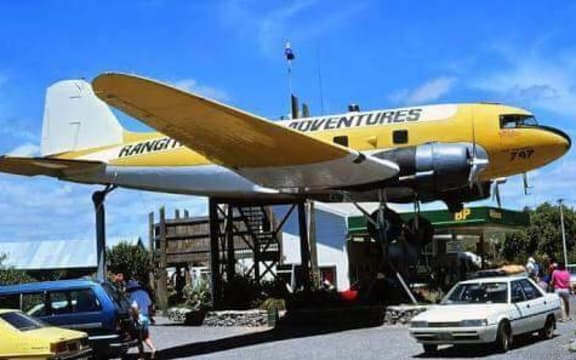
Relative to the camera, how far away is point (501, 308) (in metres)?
15.3

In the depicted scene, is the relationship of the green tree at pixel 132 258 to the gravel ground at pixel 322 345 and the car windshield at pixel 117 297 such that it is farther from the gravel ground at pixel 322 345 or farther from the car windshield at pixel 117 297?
the car windshield at pixel 117 297

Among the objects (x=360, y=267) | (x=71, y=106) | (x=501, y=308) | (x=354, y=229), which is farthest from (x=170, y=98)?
(x=360, y=267)

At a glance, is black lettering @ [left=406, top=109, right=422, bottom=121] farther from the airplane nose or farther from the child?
the child

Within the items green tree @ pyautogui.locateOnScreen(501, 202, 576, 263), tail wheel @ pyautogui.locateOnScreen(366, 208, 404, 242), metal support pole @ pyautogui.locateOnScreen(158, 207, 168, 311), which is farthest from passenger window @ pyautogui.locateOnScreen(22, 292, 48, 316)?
green tree @ pyautogui.locateOnScreen(501, 202, 576, 263)

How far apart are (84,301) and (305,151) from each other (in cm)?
753

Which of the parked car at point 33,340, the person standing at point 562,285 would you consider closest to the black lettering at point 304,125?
the person standing at point 562,285

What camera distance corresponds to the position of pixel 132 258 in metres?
46.9

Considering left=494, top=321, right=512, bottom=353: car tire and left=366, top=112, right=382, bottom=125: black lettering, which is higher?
left=366, top=112, right=382, bottom=125: black lettering

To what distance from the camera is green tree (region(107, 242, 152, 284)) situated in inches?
1770

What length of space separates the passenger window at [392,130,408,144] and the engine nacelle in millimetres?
575

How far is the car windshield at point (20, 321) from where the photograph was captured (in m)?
13.0

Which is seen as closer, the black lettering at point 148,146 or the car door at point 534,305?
the car door at point 534,305

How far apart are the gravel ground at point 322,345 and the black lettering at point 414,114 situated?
6.17 m

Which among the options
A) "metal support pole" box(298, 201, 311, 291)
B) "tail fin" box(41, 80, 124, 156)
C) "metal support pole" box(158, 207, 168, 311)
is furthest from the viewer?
"metal support pole" box(158, 207, 168, 311)
